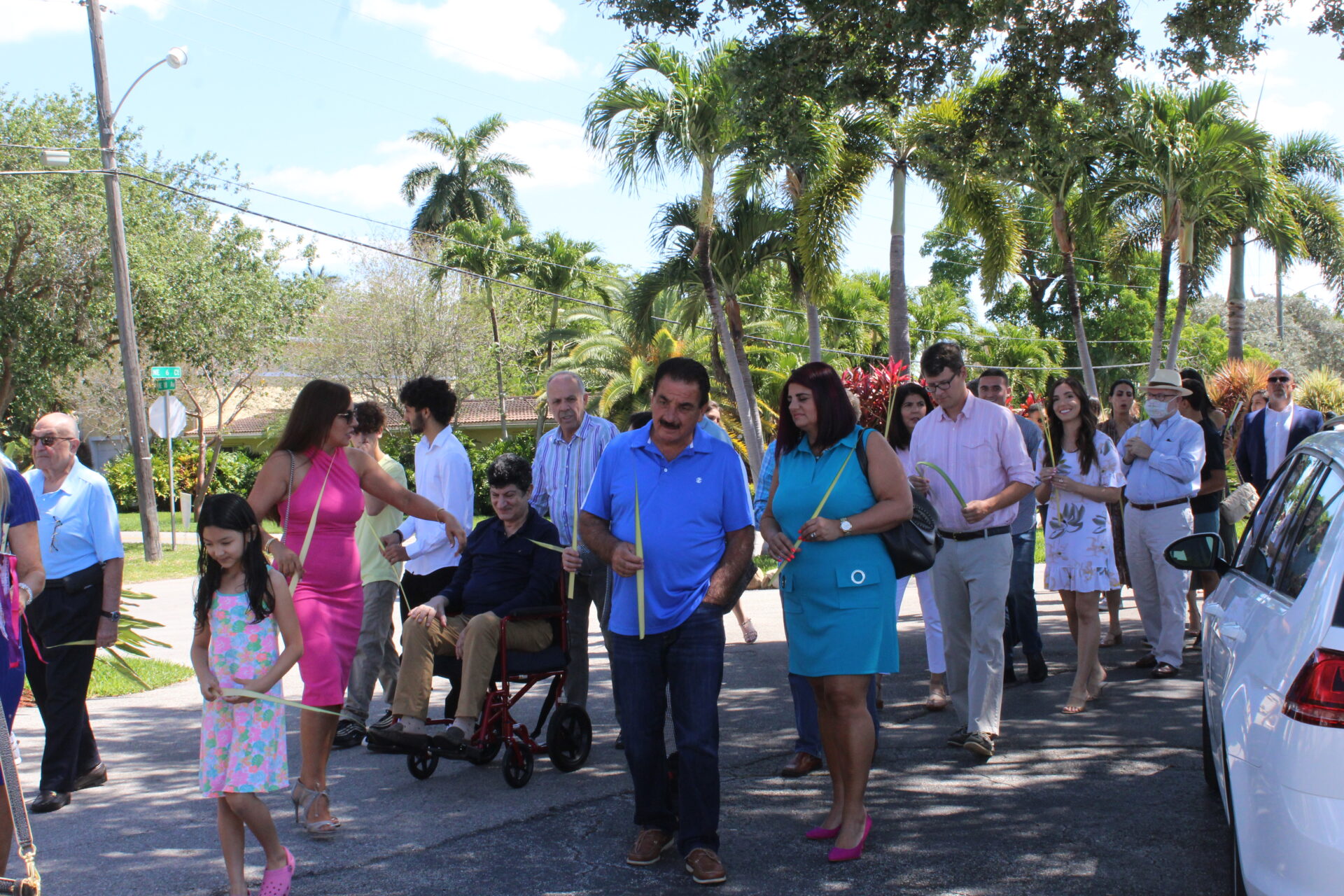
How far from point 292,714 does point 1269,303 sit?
67.6 metres

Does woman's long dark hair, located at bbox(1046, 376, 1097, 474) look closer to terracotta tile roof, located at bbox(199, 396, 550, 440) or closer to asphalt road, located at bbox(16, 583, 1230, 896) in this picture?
asphalt road, located at bbox(16, 583, 1230, 896)

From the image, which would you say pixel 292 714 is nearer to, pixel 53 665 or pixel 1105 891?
pixel 53 665

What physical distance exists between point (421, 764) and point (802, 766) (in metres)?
2.00

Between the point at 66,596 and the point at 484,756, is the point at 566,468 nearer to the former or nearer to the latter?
the point at 484,756

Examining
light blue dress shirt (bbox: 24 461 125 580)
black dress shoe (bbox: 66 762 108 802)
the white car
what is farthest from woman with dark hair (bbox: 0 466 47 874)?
the white car

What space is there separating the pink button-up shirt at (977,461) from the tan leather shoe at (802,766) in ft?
4.61

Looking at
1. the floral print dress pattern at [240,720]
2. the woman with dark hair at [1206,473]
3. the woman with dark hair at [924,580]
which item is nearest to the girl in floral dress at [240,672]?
the floral print dress pattern at [240,720]

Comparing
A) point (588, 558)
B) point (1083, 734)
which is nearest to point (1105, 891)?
point (1083, 734)

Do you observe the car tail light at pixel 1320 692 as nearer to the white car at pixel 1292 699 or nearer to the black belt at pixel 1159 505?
the white car at pixel 1292 699

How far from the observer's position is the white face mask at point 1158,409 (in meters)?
8.03

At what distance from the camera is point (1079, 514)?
744cm

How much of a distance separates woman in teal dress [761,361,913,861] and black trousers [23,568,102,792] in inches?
137

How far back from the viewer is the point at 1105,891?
4.24 m

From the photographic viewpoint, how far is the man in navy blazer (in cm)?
977
